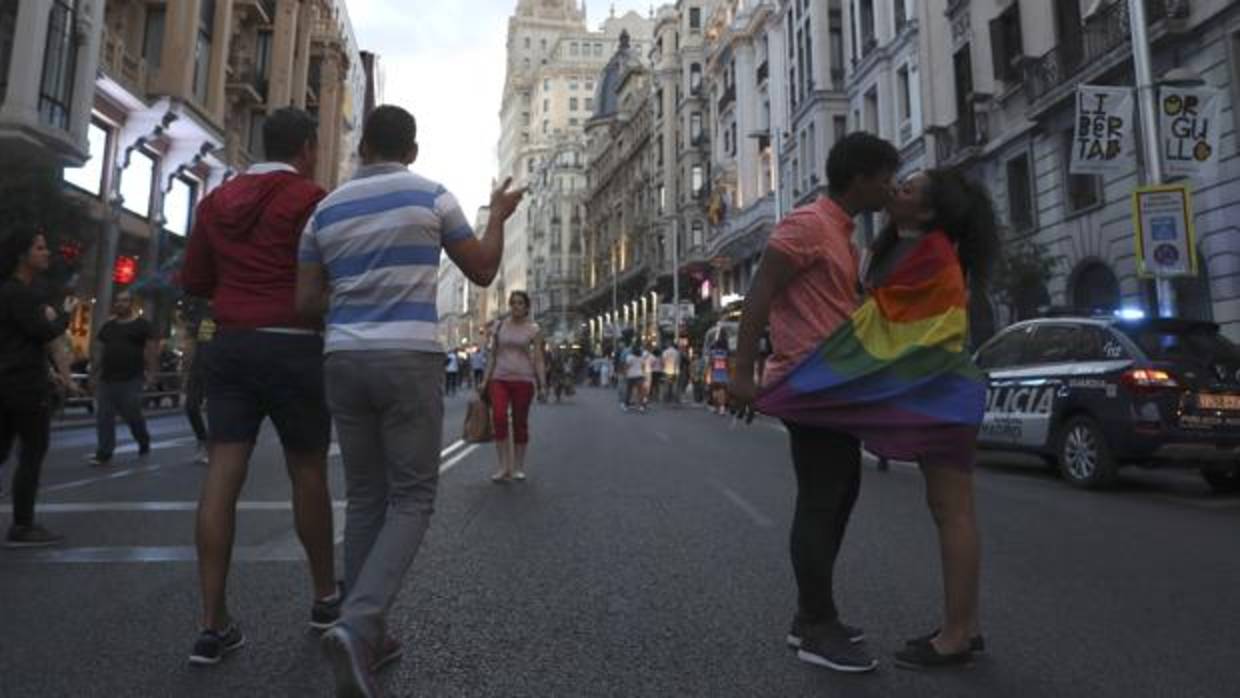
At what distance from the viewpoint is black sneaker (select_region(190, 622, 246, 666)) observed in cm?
325

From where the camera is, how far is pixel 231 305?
3.48 metres

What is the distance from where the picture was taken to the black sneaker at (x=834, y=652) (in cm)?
322

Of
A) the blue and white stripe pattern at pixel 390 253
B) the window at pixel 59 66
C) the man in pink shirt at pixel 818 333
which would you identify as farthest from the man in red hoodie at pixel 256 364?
the window at pixel 59 66

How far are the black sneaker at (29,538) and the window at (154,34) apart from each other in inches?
1053

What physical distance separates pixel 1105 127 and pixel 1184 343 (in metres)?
6.96

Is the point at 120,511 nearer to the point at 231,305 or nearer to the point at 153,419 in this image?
the point at 231,305

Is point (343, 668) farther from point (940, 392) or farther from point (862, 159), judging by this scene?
point (862, 159)

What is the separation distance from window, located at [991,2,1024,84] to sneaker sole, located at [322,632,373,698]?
23.3m

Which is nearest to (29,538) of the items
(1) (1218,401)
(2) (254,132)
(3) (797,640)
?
(3) (797,640)

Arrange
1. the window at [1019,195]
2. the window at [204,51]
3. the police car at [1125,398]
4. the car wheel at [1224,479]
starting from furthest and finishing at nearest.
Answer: the window at [204,51], the window at [1019,195], the car wheel at [1224,479], the police car at [1125,398]

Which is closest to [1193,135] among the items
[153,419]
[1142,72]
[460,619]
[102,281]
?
[1142,72]

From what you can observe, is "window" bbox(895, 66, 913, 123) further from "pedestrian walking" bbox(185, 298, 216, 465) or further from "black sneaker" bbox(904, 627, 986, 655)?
"black sneaker" bbox(904, 627, 986, 655)

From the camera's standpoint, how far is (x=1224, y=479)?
28.8ft

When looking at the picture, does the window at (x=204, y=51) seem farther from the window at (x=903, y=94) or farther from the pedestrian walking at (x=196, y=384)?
the window at (x=903, y=94)
